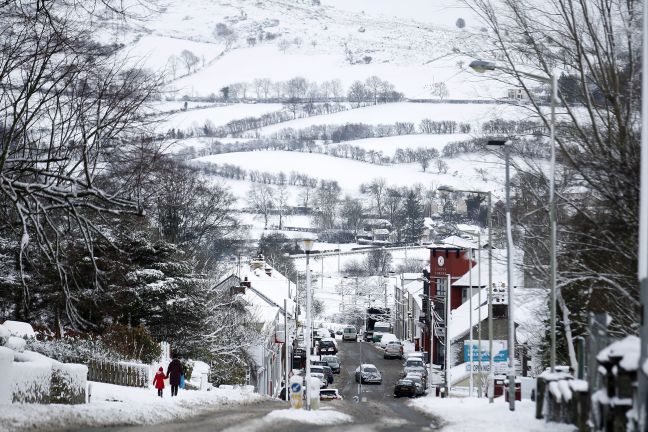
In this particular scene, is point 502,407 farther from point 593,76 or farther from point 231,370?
point 231,370

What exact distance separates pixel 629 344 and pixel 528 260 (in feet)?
73.7

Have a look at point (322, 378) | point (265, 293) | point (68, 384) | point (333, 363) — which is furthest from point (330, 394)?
point (265, 293)

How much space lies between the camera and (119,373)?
36.5 meters

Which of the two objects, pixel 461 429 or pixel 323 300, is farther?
pixel 323 300

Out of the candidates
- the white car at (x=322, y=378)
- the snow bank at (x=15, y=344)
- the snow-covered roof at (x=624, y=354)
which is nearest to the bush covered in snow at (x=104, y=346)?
the snow bank at (x=15, y=344)

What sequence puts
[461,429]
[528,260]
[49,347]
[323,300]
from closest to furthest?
[461,429], [49,347], [528,260], [323,300]

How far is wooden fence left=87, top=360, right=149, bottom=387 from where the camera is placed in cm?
3482

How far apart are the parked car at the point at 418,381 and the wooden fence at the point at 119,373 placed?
30066 millimetres

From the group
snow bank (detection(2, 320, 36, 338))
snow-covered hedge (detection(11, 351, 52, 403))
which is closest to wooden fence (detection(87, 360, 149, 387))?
snow bank (detection(2, 320, 36, 338))

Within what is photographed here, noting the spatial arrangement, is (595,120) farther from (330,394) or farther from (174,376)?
(330,394)

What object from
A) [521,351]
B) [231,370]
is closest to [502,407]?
[231,370]

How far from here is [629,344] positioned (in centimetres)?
1555

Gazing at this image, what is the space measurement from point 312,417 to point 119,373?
40.2ft

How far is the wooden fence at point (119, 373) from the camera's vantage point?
34822 millimetres
